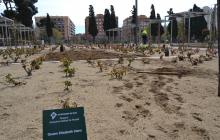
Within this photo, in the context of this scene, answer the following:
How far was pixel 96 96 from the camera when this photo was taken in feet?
23.6

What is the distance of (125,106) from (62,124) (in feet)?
10.5

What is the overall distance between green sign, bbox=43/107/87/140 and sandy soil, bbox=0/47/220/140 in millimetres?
1604

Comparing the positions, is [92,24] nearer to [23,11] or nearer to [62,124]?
[23,11]

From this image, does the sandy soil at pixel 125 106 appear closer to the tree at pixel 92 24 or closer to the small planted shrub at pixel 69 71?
the small planted shrub at pixel 69 71

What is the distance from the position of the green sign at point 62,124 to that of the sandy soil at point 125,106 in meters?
1.60

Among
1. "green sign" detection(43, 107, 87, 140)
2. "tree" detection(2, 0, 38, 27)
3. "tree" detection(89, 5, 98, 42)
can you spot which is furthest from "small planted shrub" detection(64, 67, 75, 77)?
"tree" detection(89, 5, 98, 42)

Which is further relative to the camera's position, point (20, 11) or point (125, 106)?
point (20, 11)

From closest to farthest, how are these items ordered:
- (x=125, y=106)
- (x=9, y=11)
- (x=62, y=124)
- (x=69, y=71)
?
(x=62, y=124), (x=125, y=106), (x=69, y=71), (x=9, y=11)

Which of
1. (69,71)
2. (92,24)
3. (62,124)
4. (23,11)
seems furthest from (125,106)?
(92,24)

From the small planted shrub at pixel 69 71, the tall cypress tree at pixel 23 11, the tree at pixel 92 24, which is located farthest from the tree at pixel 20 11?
the small planted shrub at pixel 69 71

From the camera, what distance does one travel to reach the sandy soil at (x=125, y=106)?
529 centimetres

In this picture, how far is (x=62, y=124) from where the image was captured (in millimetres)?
3422

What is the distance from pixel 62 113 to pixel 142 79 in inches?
246

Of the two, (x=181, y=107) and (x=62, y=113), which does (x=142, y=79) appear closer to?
(x=181, y=107)
